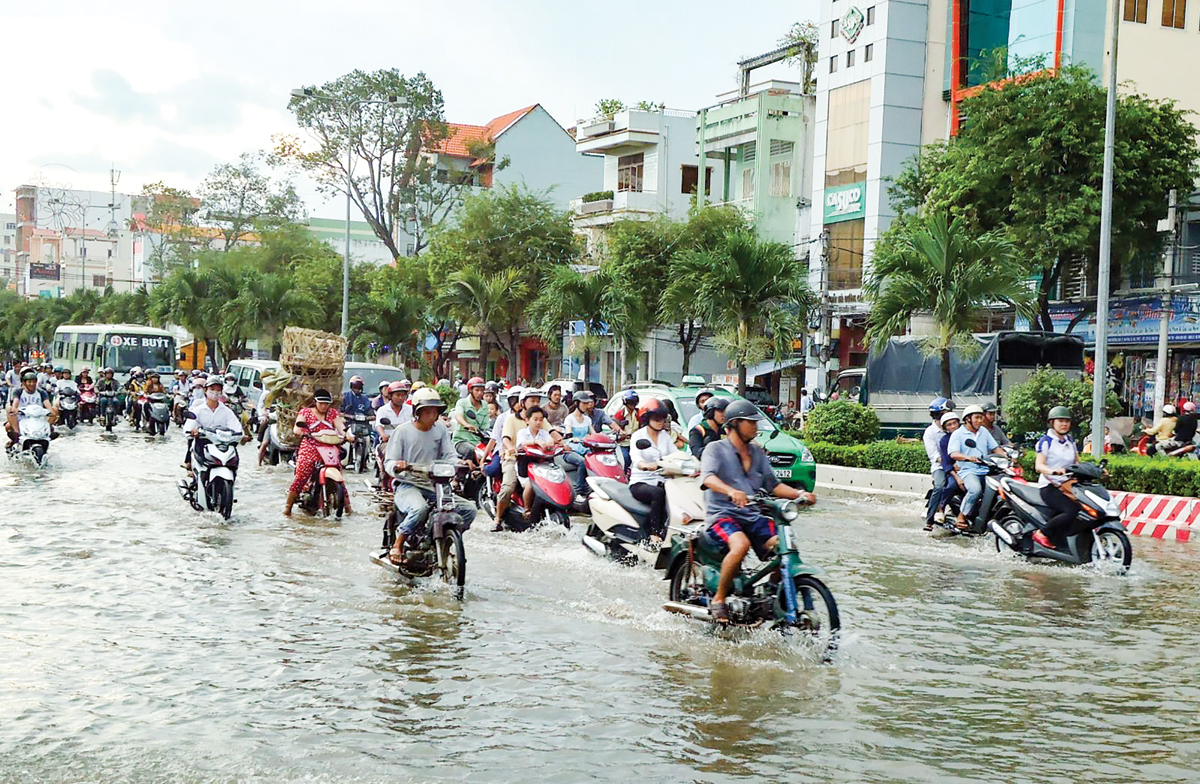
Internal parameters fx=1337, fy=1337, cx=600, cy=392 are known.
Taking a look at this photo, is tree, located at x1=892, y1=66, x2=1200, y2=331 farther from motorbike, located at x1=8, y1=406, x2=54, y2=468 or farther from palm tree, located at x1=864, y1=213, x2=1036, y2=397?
motorbike, located at x1=8, y1=406, x2=54, y2=468

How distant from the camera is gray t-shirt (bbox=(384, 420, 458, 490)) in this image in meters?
10.7

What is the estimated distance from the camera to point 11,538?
43.6 feet

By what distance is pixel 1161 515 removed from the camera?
56.4ft

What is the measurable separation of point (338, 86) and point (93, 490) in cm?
3663

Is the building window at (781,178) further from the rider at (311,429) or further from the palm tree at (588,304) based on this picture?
the rider at (311,429)

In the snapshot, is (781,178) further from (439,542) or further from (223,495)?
(439,542)

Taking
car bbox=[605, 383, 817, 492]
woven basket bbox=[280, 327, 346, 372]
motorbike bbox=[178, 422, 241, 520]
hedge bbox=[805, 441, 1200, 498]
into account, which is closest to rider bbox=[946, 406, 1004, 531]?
car bbox=[605, 383, 817, 492]

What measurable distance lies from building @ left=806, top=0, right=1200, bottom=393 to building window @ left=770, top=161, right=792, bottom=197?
112 inches

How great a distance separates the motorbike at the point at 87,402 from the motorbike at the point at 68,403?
114 centimetres

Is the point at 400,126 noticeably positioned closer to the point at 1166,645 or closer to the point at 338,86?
the point at 338,86

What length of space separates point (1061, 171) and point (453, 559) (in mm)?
25960

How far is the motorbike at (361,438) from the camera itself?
2197 cm

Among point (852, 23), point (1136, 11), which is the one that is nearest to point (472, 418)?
point (1136, 11)

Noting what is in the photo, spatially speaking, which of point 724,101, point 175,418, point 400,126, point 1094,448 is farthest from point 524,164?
point 1094,448
